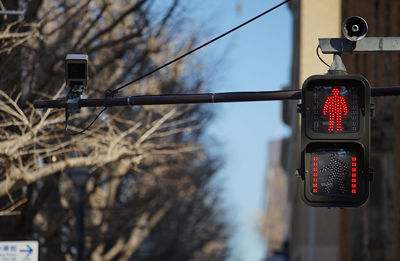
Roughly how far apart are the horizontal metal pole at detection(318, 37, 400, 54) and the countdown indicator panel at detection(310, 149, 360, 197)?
113cm

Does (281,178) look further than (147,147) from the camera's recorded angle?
Yes

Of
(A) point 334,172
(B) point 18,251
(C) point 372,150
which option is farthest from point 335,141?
(C) point 372,150

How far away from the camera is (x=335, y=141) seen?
7.56 m

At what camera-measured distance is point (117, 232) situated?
1005 inches

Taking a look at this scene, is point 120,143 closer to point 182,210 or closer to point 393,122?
point 393,122

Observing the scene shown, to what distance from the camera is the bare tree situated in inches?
589

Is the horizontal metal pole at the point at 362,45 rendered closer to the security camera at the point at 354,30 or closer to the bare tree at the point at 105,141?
the security camera at the point at 354,30

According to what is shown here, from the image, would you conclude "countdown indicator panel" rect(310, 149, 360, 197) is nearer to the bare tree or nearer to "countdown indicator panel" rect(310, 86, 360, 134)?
"countdown indicator panel" rect(310, 86, 360, 134)

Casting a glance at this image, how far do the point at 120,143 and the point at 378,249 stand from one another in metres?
9.09

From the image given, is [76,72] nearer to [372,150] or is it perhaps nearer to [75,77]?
[75,77]

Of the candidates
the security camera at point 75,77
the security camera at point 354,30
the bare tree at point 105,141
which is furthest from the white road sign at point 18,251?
the security camera at point 354,30

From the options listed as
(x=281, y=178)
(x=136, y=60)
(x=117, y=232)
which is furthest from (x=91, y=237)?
(x=281, y=178)

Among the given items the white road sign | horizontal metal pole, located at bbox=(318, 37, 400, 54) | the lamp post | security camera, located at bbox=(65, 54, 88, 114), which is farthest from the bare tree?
horizontal metal pole, located at bbox=(318, 37, 400, 54)

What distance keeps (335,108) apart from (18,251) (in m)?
6.64
